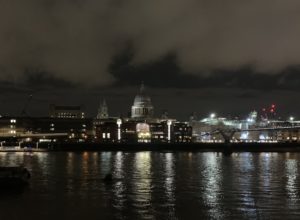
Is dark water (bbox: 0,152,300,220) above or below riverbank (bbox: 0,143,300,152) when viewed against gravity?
below

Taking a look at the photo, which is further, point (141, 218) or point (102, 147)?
point (102, 147)

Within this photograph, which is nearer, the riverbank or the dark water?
the dark water

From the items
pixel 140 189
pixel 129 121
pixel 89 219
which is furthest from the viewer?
pixel 129 121

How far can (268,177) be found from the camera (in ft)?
169

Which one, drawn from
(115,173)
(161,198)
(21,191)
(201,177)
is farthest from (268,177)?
(21,191)

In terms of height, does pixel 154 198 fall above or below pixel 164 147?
below

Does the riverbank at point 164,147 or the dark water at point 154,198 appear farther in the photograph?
the riverbank at point 164,147

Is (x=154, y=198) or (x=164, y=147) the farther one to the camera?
(x=164, y=147)

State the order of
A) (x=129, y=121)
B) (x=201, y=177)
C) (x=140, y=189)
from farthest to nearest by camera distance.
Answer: (x=129, y=121) → (x=201, y=177) → (x=140, y=189)

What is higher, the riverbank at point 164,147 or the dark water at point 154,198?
the riverbank at point 164,147

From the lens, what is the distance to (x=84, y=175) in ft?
170

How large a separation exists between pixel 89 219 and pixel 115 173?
2671 centimetres

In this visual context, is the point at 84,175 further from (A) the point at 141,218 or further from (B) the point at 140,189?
(A) the point at 141,218

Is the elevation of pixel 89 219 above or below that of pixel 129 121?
below
